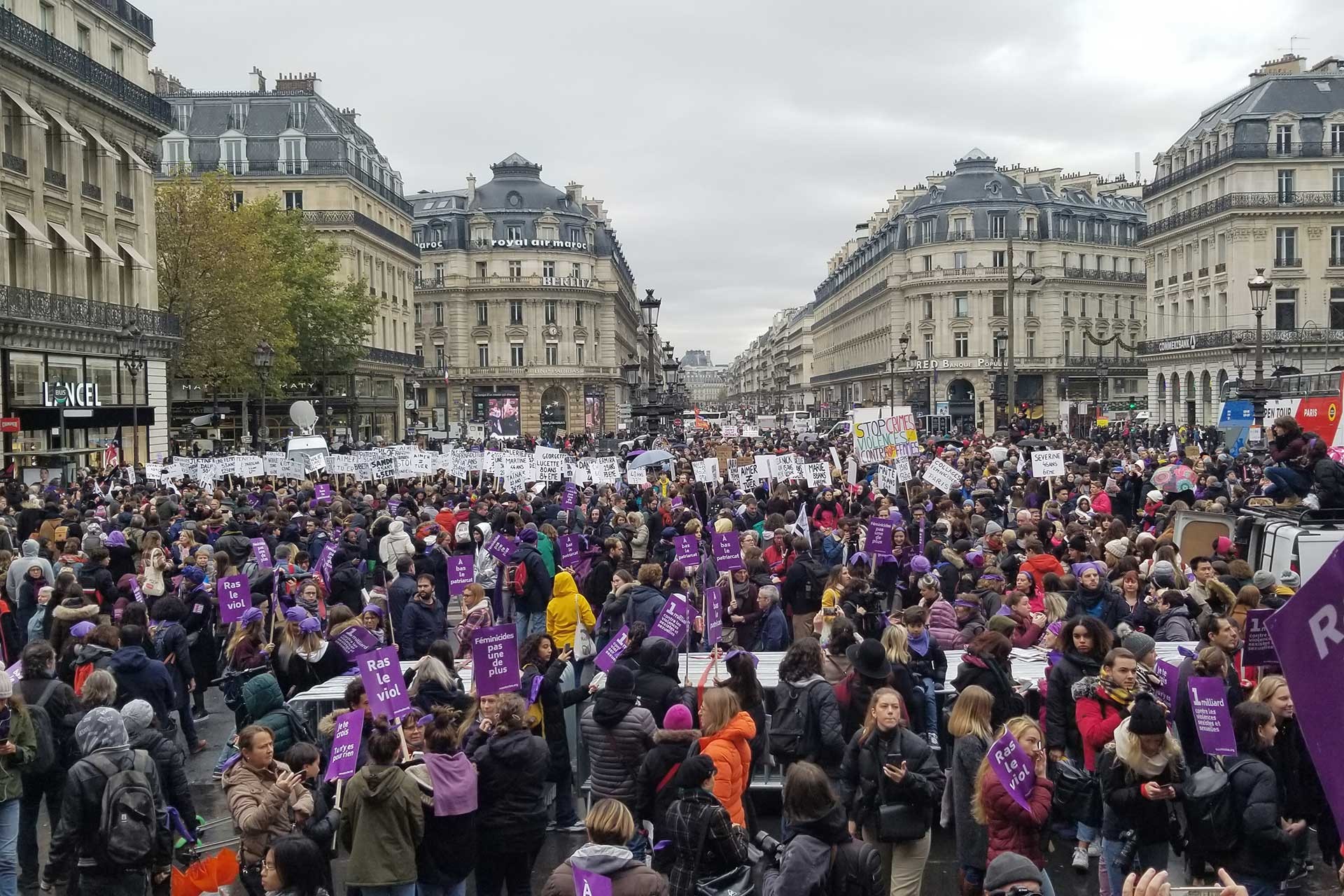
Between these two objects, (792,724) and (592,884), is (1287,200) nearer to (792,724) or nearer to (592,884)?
(792,724)

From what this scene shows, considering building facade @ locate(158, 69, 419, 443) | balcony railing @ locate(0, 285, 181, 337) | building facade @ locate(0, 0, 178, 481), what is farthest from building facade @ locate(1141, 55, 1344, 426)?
building facade @ locate(0, 0, 178, 481)

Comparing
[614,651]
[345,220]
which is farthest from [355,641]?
[345,220]

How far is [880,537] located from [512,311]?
76.2m

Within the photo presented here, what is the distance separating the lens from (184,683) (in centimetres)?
1106

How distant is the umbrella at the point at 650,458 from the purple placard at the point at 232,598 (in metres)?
15.8

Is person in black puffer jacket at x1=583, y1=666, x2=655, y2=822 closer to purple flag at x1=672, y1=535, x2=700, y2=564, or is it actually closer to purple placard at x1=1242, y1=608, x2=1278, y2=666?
purple placard at x1=1242, y1=608, x2=1278, y2=666

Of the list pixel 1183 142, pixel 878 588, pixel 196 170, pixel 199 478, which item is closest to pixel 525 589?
pixel 878 588

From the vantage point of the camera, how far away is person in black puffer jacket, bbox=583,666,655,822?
728cm

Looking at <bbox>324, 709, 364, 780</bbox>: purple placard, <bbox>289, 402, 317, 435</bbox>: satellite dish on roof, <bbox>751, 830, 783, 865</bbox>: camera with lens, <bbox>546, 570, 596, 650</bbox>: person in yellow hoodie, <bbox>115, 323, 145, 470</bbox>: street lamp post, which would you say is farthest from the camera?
<bbox>289, 402, 317, 435</bbox>: satellite dish on roof

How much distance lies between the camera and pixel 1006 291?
8806 centimetres

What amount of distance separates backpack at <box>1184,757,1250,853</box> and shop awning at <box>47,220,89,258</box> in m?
32.9

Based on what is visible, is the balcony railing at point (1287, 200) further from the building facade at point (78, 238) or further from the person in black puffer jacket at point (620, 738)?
the person in black puffer jacket at point (620, 738)

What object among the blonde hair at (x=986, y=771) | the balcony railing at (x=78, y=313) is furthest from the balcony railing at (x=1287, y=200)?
the blonde hair at (x=986, y=771)

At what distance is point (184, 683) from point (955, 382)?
79.7 m
